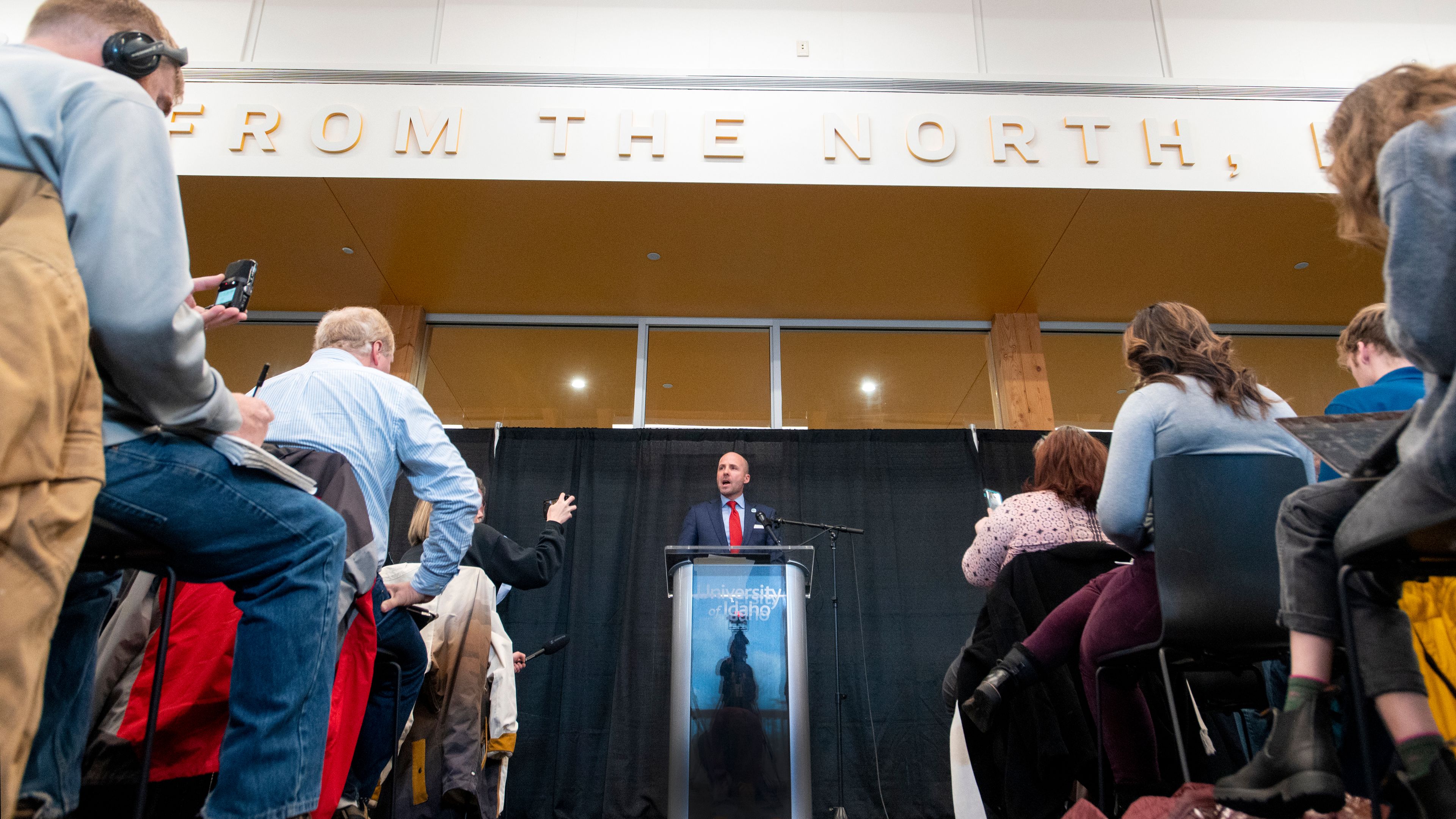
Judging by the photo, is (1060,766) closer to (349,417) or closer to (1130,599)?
(1130,599)

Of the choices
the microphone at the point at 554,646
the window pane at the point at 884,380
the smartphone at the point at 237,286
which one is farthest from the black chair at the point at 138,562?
the window pane at the point at 884,380

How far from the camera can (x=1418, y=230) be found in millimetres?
1000

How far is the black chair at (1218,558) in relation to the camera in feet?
5.32

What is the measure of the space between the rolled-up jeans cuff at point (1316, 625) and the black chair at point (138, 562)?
1.56 m

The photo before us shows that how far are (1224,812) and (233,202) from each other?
186 inches

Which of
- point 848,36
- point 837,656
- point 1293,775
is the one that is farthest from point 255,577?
point 848,36

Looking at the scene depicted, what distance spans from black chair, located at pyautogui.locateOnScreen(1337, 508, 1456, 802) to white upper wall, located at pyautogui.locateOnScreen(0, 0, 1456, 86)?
3.85m

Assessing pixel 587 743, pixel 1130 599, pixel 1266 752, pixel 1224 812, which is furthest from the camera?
pixel 587 743

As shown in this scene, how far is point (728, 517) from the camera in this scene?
4543 mm

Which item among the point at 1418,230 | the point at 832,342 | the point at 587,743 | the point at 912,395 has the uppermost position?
the point at 832,342

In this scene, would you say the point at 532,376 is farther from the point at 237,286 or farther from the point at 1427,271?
the point at 1427,271

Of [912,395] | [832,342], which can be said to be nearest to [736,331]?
[832,342]

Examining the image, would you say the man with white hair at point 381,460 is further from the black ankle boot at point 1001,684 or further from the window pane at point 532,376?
the window pane at point 532,376

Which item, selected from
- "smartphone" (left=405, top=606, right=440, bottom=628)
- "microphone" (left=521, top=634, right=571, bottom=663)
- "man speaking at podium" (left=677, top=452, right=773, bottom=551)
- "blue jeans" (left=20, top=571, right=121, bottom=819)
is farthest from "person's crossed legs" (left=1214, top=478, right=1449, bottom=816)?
"man speaking at podium" (left=677, top=452, right=773, bottom=551)
